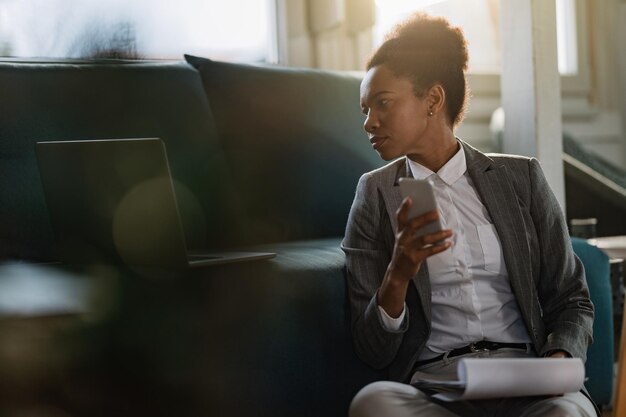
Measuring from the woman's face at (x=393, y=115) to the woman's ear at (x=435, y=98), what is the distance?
0.01m

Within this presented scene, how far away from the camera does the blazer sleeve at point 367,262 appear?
1.31m

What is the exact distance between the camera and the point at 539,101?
6.45ft

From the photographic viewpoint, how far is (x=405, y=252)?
1148 millimetres

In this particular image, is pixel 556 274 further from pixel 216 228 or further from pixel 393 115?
pixel 216 228

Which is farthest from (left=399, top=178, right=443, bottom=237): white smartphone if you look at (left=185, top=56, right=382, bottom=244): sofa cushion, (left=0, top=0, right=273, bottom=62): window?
(left=0, top=0, right=273, bottom=62): window

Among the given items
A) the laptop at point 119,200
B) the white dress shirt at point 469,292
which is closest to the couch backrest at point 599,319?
the white dress shirt at point 469,292

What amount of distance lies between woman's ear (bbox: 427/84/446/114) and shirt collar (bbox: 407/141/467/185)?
85mm

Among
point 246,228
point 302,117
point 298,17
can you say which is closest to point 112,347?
point 246,228

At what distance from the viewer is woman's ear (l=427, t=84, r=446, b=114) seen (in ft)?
4.51

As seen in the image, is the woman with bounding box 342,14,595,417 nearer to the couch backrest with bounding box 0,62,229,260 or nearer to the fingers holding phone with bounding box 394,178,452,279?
the fingers holding phone with bounding box 394,178,452,279

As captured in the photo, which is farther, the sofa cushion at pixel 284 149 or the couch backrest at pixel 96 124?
the sofa cushion at pixel 284 149

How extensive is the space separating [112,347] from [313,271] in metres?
0.37

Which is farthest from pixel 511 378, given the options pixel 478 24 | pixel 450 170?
pixel 478 24

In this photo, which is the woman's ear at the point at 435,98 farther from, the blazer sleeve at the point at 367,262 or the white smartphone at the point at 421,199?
the white smartphone at the point at 421,199
